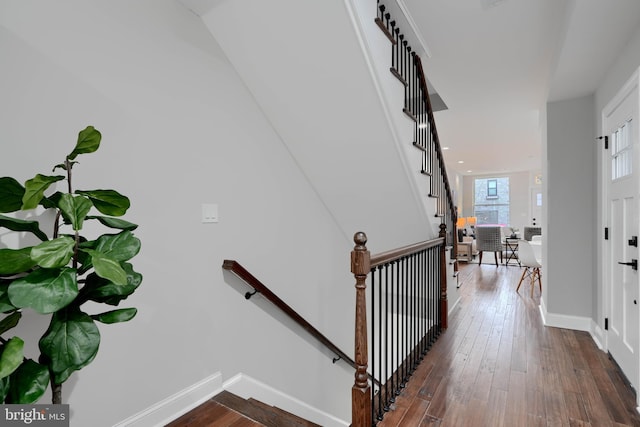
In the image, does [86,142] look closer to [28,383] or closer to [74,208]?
[74,208]

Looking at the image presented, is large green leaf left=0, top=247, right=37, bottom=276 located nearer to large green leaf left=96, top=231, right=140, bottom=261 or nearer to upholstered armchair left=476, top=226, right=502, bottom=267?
large green leaf left=96, top=231, right=140, bottom=261

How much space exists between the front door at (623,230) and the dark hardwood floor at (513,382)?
0.24 metres

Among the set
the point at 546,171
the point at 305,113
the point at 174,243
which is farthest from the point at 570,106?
the point at 174,243

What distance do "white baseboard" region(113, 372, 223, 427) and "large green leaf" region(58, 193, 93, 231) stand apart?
1143 mm

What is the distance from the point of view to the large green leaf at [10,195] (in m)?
0.96

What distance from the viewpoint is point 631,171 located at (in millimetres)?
2246

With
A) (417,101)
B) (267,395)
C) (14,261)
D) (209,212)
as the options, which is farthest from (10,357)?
(417,101)

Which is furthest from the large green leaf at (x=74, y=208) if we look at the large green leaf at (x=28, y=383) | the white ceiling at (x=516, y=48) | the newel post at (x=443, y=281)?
the newel post at (x=443, y=281)

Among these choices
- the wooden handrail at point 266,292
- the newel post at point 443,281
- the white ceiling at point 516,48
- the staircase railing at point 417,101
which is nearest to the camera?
the wooden handrail at point 266,292

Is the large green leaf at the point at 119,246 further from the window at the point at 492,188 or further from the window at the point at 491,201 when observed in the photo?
the window at the point at 492,188

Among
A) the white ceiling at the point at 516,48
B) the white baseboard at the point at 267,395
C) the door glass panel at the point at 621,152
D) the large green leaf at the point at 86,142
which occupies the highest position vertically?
the white ceiling at the point at 516,48

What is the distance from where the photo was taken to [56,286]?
2.69 ft

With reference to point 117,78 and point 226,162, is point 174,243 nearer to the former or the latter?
point 226,162

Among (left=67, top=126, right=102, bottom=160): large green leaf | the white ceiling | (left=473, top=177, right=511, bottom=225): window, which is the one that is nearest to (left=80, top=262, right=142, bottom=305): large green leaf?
(left=67, top=126, right=102, bottom=160): large green leaf
